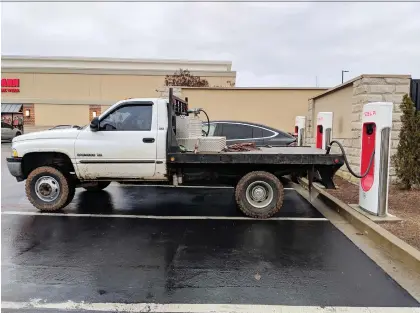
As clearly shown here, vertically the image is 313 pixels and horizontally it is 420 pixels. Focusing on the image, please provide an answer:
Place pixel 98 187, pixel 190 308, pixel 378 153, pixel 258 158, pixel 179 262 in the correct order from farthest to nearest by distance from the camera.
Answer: pixel 98 187 → pixel 258 158 → pixel 378 153 → pixel 179 262 → pixel 190 308

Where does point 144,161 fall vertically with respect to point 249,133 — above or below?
below

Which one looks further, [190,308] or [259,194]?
[259,194]

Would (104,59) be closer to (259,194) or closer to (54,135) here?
(54,135)

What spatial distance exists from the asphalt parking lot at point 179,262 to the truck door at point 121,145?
2.63ft

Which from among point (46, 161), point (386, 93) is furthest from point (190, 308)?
point (386, 93)

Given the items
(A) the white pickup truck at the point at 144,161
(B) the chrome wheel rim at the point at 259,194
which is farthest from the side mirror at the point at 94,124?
(B) the chrome wheel rim at the point at 259,194

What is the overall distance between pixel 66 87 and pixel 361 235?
1213 inches

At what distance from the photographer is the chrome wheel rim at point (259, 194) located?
21.5ft

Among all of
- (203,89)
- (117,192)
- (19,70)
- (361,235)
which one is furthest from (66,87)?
(361,235)

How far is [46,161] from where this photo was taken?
23.1 feet

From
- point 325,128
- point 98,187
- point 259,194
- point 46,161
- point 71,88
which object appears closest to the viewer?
point 259,194

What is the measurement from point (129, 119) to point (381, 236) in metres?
4.45

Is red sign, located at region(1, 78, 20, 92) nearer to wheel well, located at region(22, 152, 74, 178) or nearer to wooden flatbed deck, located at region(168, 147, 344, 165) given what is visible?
wheel well, located at region(22, 152, 74, 178)

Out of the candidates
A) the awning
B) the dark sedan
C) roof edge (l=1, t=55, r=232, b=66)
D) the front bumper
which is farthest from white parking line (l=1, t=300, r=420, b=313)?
roof edge (l=1, t=55, r=232, b=66)
